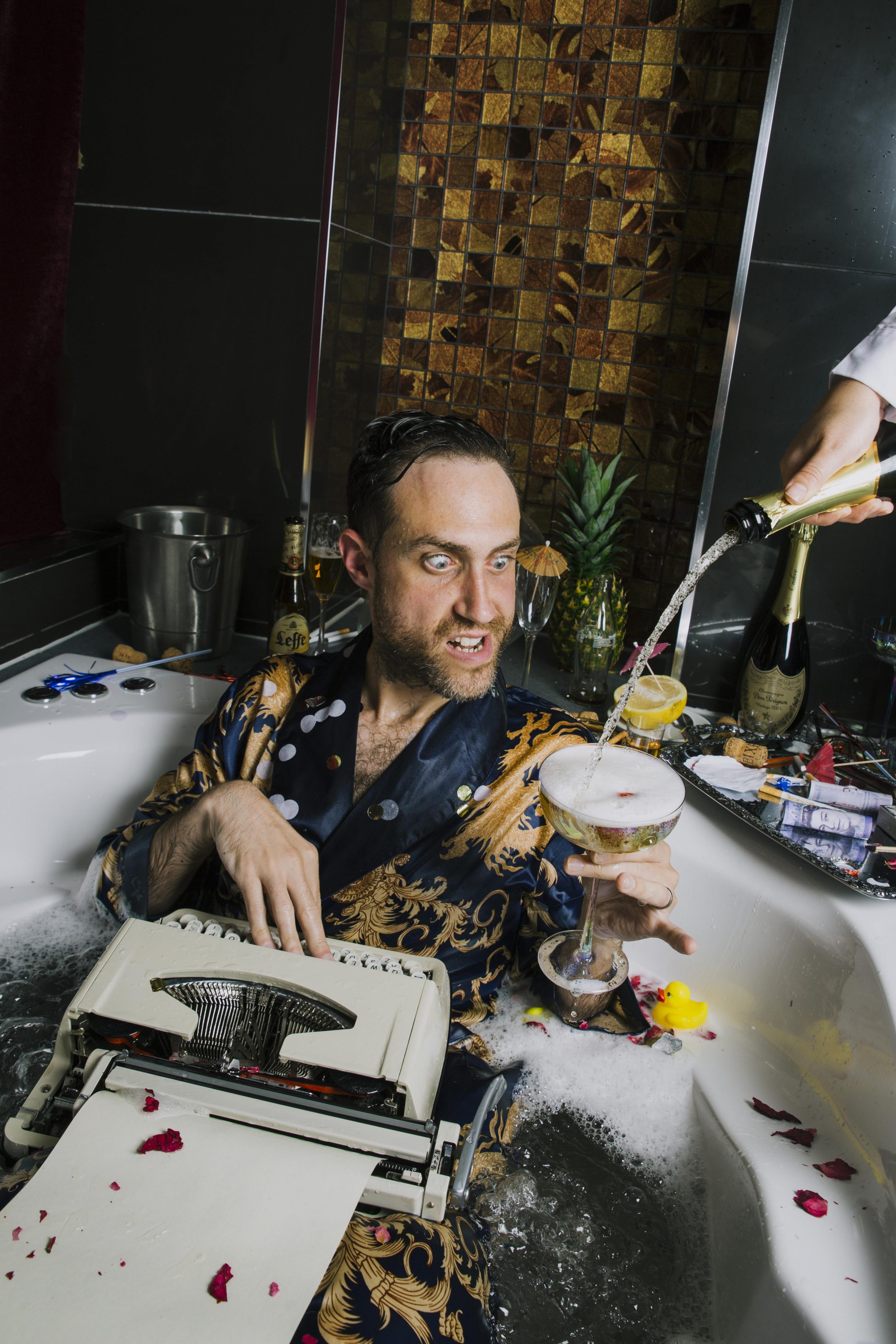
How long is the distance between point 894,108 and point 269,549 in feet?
5.60

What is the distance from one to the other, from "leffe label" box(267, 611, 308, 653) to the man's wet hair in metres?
0.90

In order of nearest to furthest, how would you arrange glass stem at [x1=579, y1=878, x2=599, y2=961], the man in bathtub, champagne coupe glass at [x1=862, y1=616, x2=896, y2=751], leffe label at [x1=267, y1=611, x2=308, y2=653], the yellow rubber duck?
1. glass stem at [x1=579, y1=878, x2=599, y2=961]
2. the man in bathtub
3. the yellow rubber duck
4. champagne coupe glass at [x1=862, y1=616, x2=896, y2=751]
5. leffe label at [x1=267, y1=611, x2=308, y2=653]

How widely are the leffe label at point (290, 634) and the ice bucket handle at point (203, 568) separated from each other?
0.19 metres

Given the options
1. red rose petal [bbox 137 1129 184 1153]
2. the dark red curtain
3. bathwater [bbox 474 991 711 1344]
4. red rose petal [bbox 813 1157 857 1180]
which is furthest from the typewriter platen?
the dark red curtain

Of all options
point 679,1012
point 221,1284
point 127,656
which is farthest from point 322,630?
point 221,1284

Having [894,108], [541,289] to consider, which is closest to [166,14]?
[541,289]

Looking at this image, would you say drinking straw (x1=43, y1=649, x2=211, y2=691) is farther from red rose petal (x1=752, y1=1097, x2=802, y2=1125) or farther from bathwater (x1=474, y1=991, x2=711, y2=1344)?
red rose petal (x1=752, y1=1097, x2=802, y2=1125)

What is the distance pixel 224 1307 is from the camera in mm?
845

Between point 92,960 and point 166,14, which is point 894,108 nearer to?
point 166,14

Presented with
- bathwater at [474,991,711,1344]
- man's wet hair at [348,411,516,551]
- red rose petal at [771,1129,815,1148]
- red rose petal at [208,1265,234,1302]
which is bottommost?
bathwater at [474,991,711,1344]

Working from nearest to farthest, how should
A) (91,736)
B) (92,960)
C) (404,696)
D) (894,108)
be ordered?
(404,696) < (92,960) < (894,108) < (91,736)

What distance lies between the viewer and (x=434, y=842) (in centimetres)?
147

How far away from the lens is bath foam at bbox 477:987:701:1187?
5.04 ft

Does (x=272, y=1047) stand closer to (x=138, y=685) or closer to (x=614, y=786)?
(x=614, y=786)
